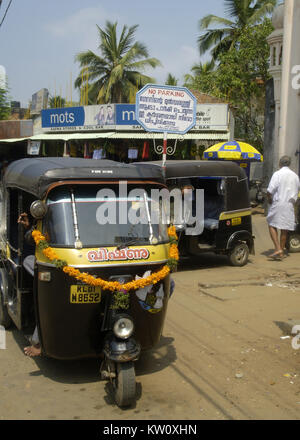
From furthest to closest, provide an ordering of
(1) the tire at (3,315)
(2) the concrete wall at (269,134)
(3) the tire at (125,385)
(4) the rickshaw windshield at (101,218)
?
(2) the concrete wall at (269,134)
(1) the tire at (3,315)
(4) the rickshaw windshield at (101,218)
(3) the tire at (125,385)

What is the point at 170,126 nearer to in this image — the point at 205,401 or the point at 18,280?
the point at 18,280

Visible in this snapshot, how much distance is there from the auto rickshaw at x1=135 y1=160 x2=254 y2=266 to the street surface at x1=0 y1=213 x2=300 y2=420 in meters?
1.88

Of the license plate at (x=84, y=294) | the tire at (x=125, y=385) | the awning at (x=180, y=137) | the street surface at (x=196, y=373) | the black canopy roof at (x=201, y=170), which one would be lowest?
the street surface at (x=196, y=373)

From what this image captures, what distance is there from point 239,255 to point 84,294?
19.0 ft

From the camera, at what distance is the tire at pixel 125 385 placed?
163 inches

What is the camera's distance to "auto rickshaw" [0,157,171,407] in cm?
441

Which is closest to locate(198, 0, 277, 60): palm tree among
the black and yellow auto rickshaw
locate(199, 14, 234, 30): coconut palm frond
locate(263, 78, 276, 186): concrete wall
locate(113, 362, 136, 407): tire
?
locate(199, 14, 234, 30): coconut palm frond

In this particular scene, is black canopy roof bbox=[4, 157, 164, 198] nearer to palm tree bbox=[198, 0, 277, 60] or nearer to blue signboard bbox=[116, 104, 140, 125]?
blue signboard bbox=[116, 104, 140, 125]

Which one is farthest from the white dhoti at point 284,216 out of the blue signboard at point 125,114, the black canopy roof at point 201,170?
the blue signboard at point 125,114

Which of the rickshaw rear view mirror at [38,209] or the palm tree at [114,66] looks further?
the palm tree at [114,66]

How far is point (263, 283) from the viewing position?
8.33 m

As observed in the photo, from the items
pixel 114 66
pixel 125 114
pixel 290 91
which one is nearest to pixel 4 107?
pixel 114 66

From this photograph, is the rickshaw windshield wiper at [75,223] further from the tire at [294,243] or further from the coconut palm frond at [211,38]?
the coconut palm frond at [211,38]
